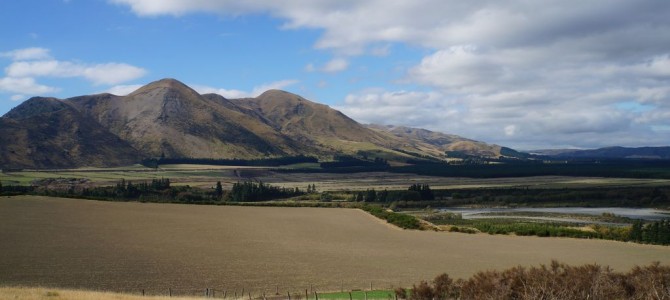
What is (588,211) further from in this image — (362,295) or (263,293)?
(263,293)

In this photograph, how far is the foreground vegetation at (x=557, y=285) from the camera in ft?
94.7

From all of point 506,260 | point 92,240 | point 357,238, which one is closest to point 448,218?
point 357,238

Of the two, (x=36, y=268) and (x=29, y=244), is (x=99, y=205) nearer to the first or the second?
(x=29, y=244)

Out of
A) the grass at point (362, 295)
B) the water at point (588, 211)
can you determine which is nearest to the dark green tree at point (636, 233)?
the water at point (588, 211)

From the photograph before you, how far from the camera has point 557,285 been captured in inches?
1172

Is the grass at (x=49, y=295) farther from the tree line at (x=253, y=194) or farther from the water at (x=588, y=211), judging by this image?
the tree line at (x=253, y=194)

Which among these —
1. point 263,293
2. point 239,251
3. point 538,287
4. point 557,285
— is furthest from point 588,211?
point 263,293

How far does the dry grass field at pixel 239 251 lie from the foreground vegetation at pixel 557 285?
8400 millimetres

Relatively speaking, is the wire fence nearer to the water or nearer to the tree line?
the water

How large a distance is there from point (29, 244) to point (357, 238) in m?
33.4

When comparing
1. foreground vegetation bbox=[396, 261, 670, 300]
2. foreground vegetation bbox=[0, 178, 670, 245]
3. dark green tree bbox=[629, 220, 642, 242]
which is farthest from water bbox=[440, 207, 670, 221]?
foreground vegetation bbox=[396, 261, 670, 300]

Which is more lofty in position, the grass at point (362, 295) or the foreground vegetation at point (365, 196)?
the foreground vegetation at point (365, 196)

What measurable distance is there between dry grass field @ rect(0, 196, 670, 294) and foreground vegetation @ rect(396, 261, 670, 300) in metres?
8.40

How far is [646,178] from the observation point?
196125mm
